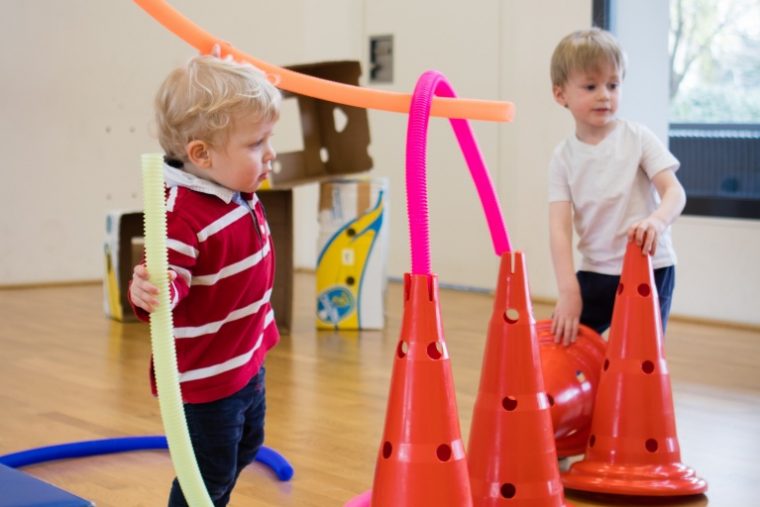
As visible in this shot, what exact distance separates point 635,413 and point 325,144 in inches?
101

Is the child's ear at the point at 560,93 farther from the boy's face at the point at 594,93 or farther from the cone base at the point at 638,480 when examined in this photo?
the cone base at the point at 638,480

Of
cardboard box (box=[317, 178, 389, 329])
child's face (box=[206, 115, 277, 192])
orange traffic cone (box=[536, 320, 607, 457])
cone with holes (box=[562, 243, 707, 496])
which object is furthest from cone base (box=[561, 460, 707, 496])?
cardboard box (box=[317, 178, 389, 329])

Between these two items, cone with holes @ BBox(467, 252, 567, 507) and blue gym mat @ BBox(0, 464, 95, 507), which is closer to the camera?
blue gym mat @ BBox(0, 464, 95, 507)

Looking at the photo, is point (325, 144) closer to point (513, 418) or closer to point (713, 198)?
point (713, 198)

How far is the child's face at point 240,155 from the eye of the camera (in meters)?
1.59

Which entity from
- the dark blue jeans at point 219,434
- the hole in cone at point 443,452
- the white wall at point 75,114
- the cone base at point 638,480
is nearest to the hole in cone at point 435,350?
the hole in cone at point 443,452

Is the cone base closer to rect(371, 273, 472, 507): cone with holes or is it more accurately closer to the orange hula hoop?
rect(371, 273, 472, 507): cone with holes

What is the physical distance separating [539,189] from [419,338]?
3.41 metres

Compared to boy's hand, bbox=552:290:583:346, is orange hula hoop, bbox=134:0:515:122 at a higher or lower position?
higher

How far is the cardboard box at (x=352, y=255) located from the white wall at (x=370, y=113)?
106 cm

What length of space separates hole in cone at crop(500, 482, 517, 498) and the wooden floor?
1.00 feet

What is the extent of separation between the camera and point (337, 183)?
4277 mm

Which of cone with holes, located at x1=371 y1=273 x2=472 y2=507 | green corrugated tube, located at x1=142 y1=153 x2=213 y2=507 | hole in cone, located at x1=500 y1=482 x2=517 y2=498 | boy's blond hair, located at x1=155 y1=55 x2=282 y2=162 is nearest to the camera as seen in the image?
green corrugated tube, located at x1=142 y1=153 x2=213 y2=507

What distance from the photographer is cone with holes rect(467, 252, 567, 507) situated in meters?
1.93
